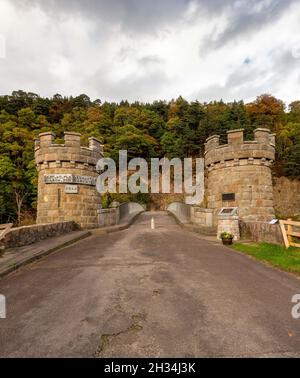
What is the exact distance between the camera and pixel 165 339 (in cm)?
340

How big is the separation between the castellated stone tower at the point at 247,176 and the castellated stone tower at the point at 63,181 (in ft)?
29.6

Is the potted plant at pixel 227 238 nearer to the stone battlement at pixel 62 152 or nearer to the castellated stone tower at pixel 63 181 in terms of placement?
the castellated stone tower at pixel 63 181

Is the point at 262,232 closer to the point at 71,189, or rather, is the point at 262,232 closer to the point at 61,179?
the point at 71,189

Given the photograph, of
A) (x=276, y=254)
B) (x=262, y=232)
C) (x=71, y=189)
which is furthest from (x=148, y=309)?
(x=71, y=189)

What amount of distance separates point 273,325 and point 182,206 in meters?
21.3

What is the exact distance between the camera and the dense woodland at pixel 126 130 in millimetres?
36594

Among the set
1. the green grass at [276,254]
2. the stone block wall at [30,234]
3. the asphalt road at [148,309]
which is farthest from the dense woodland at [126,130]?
the green grass at [276,254]

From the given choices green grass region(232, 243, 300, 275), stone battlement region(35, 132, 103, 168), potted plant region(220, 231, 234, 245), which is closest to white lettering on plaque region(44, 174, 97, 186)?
stone battlement region(35, 132, 103, 168)

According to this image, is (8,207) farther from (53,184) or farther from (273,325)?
(273,325)

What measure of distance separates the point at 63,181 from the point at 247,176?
11738 mm
